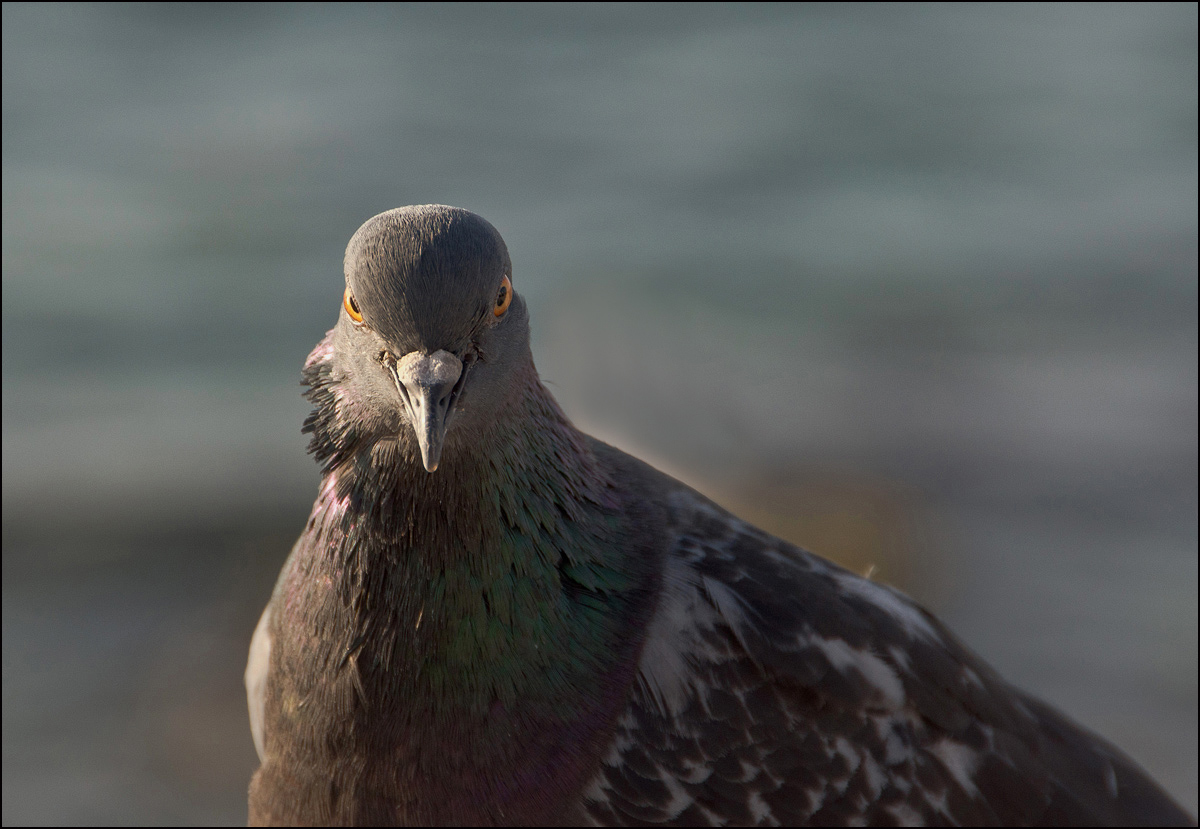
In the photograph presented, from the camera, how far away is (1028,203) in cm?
1478

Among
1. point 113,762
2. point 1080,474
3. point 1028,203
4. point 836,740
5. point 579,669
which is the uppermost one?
point 1028,203

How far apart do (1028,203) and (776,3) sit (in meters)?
5.94

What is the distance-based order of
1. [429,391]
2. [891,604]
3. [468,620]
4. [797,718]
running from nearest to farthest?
[429,391] < [468,620] < [797,718] < [891,604]

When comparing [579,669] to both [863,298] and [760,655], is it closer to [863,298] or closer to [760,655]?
[760,655]

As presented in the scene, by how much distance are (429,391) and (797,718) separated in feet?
6.60

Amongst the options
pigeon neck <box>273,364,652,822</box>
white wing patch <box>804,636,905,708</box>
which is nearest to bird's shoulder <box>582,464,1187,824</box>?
white wing patch <box>804,636,905,708</box>

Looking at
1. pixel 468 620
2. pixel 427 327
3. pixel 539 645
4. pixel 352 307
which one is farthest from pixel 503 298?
pixel 539 645

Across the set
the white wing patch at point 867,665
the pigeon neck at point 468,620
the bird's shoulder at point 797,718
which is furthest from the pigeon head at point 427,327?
the white wing patch at point 867,665

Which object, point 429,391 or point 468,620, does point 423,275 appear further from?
point 468,620

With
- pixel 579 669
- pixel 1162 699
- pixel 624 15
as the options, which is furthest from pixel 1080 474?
pixel 624 15

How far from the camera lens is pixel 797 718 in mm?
4051

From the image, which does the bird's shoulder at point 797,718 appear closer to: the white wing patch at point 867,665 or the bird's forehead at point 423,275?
the white wing patch at point 867,665

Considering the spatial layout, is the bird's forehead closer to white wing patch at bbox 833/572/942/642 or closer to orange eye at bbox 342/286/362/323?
orange eye at bbox 342/286/362/323

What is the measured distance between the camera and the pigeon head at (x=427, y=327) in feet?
10.4
